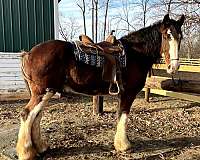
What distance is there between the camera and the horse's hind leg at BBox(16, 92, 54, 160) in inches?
175

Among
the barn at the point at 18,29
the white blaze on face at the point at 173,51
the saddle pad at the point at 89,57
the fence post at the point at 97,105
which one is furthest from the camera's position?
the barn at the point at 18,29

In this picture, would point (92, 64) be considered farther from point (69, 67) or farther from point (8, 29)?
point (8, 29)

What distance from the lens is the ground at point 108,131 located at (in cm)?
491

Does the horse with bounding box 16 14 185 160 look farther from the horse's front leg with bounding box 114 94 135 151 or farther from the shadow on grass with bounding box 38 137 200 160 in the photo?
the shadow on grass with bounding box 38 137 200 160

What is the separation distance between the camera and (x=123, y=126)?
502 centimetres

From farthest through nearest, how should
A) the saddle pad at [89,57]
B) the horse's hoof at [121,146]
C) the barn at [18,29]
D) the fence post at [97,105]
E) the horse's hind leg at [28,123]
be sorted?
the barn at [18,29] < the fence post at [97,105] < the horse's hoof at [121,146] < the saddle pad at [89,57] < the horse's hind leg at [28,123]

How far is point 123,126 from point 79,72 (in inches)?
42.0

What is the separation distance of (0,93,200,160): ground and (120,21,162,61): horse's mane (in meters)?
1.40

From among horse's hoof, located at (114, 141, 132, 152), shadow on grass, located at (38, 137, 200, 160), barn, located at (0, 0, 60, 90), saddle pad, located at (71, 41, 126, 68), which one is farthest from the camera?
barn, located at (0, 0, 60, 90)

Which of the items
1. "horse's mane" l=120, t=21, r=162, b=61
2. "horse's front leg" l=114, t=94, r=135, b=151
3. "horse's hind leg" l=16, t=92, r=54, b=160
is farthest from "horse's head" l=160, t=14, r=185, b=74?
"horse's hind leg" l=16, t=92, r=54, b=160

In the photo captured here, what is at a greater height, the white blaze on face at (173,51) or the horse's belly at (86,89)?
the white blaze on face at (173,51)

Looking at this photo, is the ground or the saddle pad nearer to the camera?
the saddle pad

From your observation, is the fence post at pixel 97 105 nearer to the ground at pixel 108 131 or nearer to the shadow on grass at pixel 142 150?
the ground at pixel 108 131

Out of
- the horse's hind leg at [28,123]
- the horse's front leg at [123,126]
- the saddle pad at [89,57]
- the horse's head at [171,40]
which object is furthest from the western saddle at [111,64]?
the horse's hind leg at [28,123]
